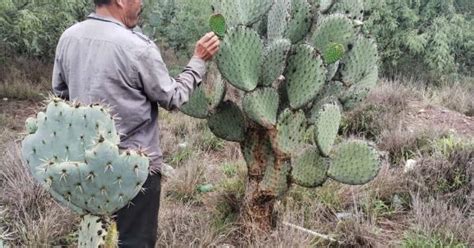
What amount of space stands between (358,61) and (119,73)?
1.83m

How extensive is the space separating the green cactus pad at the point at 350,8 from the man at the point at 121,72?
1508 mm

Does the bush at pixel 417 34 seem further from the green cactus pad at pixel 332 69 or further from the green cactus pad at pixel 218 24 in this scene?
the green cactus pad at pixel 218 24

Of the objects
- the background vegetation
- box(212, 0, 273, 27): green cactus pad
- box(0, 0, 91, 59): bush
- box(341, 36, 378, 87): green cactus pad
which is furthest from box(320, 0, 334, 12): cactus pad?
box(0, 0, 91, 59): bush

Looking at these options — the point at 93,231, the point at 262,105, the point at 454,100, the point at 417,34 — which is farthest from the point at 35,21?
the point at 417,34

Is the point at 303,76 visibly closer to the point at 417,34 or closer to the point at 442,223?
the point at 442,223

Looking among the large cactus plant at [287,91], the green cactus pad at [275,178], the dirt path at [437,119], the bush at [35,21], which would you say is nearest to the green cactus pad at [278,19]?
the large cactus plant at [287,91]

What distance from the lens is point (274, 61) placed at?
134 inches

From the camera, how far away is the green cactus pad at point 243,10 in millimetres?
3426

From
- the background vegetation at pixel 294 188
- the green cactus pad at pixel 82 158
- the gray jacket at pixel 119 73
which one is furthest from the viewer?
the background vegetation at pixel 294 188

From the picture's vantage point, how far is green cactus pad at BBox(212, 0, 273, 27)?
3.43m

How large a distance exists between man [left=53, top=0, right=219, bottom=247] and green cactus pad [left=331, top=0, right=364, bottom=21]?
4.95ft

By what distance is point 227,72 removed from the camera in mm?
3377

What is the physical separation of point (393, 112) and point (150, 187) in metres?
4.58

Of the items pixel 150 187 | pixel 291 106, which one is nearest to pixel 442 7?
pixel 291 106
